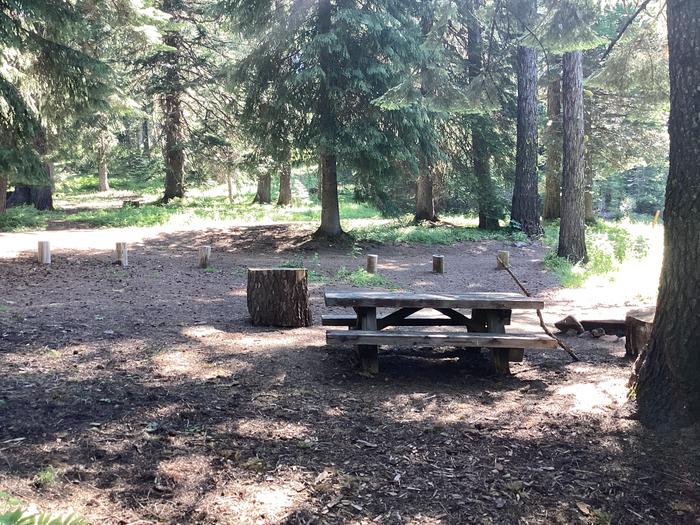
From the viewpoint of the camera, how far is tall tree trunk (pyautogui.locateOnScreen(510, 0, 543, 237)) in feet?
65.4

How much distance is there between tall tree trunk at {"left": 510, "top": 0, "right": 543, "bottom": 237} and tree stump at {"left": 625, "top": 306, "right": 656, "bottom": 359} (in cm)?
1516

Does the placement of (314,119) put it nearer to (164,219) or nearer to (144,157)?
(164,219)

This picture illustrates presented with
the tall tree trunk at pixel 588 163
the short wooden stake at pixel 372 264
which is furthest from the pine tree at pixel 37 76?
the tall tree trunk at pixel 588 163

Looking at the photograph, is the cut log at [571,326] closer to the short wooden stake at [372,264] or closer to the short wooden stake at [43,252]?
the short wooden stake at [372,264]

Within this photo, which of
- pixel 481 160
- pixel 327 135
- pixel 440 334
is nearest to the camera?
pixel 440 334

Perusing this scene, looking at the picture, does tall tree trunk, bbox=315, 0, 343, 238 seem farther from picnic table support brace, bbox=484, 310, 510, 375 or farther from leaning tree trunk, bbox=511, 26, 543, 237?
picnic table support brace, bbox=484, 310, 510, 375

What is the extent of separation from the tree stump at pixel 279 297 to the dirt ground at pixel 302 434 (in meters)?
0.29

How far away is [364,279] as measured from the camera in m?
12.8

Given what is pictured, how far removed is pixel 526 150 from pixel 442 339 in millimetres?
16611

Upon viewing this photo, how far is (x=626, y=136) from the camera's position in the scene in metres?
22.5

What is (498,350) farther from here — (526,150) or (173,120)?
(173,120)

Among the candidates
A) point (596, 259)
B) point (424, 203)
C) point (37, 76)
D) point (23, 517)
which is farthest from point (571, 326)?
point (424, 203)

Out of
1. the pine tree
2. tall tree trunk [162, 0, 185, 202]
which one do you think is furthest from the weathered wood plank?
tall tree trunk [162, 0, 185, 202]

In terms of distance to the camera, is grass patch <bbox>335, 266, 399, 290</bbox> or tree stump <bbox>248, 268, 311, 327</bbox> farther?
grass patch <bbox>335, 266, 399, 290</bbox>
